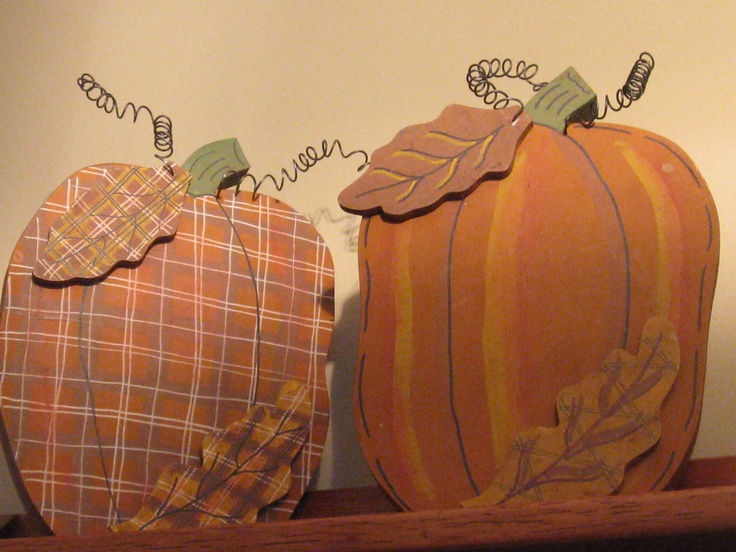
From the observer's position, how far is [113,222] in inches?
28.0

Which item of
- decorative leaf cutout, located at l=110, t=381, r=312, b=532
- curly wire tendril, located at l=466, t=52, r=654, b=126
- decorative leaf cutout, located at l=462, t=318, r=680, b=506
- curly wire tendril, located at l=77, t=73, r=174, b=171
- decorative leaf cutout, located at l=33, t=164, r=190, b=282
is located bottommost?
decorative leaf cutout, located at l=110, t=381, r=312, b=532

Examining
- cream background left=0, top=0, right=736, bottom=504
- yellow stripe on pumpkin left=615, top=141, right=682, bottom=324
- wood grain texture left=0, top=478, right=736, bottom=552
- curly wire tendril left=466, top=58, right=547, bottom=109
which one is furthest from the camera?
cream background left=0, top=0, right=736, bottom=504

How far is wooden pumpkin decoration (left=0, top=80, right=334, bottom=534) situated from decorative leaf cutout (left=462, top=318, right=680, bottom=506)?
196 millimetres

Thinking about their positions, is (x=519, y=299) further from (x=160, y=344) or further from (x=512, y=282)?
(x=160, y=344)

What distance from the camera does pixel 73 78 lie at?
966mm

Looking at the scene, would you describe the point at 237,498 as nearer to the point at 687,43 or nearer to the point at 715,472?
the point at 715,472

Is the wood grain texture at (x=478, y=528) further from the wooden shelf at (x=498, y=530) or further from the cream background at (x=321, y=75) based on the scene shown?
the cream background at (x=321, y=75)

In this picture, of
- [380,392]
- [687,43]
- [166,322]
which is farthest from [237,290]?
[687,43]

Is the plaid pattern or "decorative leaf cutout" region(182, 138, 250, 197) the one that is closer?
the plaid pattern

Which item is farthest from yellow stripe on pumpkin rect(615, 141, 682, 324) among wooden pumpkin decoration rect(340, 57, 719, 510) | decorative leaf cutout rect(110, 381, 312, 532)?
decorative leaf cutout rect(110, 381, 312, 532)

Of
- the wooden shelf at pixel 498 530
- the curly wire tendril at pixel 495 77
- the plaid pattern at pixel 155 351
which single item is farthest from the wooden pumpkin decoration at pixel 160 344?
the curly wire tendril at pixel 495 77

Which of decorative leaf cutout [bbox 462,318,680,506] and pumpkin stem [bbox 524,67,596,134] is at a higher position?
pumpkin stem [bbox 524,67,596,134]

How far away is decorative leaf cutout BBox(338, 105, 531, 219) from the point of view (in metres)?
0.66

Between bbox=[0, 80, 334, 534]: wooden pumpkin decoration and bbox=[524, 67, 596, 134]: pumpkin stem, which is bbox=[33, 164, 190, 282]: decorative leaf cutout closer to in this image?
bbox=[0, 80, 334, 534]: wooden pumpkin decoration
